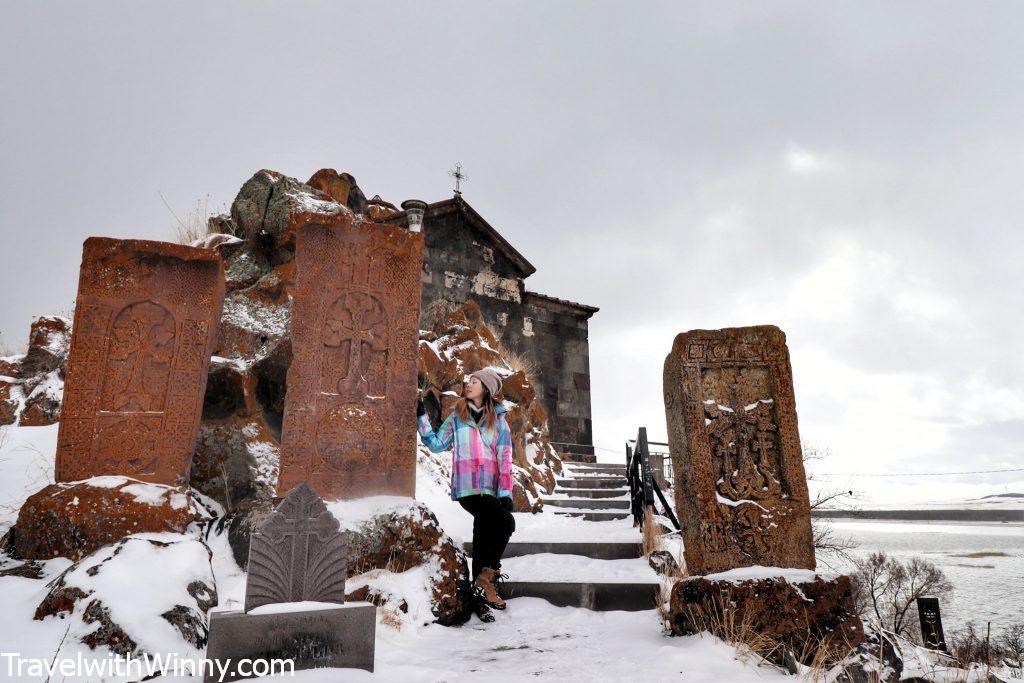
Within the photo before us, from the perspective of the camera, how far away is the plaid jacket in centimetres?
349

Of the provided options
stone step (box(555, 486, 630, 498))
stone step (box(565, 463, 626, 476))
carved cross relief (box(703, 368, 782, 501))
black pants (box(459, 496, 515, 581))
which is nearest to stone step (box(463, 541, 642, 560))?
black pants (box(459, 496, 515, 581))

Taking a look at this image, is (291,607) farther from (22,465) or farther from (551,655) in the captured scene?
(22,465)

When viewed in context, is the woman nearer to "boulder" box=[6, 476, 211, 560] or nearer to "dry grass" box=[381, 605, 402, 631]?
"dry grass" box=[381, 605, 402, 631]

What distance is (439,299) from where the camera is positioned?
11812mm

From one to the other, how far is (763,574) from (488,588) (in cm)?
164

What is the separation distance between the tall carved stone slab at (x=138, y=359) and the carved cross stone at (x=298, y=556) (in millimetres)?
1801

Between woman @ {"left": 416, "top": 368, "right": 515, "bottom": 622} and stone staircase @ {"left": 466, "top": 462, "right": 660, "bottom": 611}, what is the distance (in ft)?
1.03


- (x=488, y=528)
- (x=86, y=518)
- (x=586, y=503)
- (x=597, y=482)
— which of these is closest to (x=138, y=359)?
(x=86, y=518)

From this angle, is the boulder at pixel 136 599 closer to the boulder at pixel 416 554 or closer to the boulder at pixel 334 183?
the boulder at pixel 416 554

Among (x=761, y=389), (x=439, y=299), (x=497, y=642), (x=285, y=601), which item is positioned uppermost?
(x=439, y=299)

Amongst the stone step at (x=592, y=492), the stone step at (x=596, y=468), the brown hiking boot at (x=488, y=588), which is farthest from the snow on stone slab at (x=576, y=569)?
the stone step at (x=596, y=468)

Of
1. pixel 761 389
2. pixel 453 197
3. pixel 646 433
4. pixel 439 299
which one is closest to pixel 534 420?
pixel 646 433

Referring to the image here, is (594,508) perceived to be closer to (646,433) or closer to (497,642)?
(646,433)

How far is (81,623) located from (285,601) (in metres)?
0.87
